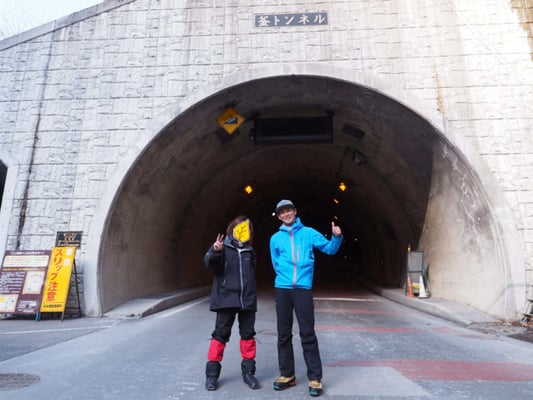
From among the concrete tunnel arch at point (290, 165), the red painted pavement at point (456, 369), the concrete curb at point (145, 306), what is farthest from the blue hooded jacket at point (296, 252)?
the concrete tunnel arch at point (290, 165)

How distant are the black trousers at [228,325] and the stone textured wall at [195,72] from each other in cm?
569

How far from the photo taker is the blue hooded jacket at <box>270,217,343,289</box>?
326cm

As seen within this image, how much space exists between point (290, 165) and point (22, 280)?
10.5m

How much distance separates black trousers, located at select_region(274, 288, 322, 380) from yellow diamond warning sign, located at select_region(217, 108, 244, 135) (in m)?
6.69

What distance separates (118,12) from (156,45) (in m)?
1.45

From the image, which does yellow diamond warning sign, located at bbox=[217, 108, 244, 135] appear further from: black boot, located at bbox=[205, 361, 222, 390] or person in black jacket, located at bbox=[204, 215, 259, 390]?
black boot, located at bbox=[205, 361, 222, 390]

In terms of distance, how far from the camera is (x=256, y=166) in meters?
14.2

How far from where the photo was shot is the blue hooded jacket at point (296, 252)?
326 cm

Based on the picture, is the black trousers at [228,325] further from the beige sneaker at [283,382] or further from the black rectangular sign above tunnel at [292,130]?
the black rectangular sign above tunnel at [292,130]

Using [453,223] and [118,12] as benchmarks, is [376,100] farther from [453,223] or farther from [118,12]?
[118,12]

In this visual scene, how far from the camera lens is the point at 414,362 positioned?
424 cm

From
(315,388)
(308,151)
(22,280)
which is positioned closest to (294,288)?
(315,388)

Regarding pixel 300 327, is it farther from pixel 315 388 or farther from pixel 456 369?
pixel 456 369

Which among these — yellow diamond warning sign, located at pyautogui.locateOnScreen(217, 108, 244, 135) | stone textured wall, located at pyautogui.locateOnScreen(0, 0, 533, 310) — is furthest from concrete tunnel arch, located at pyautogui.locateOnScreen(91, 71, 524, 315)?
stone textured wall, located at pyautogui.locateOnScreen(0, 0, 533, 310)
